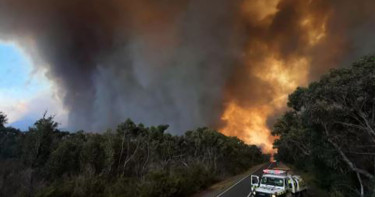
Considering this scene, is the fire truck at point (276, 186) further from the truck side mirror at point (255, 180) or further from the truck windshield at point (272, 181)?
the truck side mirror at point (255, 180)

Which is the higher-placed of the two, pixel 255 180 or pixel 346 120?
pixel 346 120

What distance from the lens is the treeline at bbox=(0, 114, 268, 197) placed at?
54.5ft

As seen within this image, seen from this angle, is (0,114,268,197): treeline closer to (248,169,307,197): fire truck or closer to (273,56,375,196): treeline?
(248,169,307,197): fire truck

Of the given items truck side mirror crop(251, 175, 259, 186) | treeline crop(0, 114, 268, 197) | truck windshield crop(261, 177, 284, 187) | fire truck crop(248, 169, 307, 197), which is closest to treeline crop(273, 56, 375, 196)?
fire truck crop(248, 169, 307, 197)

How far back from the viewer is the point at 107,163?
3030cm

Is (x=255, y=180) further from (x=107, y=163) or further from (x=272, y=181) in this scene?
(x=107, y=163)

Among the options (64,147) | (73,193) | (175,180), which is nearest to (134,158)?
(64,147)

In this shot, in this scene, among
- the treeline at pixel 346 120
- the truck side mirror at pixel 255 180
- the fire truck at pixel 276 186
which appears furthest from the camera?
the truck side mirror at pixel 255 180

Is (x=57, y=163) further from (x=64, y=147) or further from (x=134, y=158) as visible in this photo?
(x=134, y=158)

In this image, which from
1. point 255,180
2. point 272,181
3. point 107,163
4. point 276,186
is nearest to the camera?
point 276,186

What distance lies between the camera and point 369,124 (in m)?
18.5

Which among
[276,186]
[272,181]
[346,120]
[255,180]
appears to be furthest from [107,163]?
[346,120]

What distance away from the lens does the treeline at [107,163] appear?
1662 centimetres

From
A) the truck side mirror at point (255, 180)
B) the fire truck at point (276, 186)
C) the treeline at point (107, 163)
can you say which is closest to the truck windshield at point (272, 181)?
the fire truck at point (276, 186)
